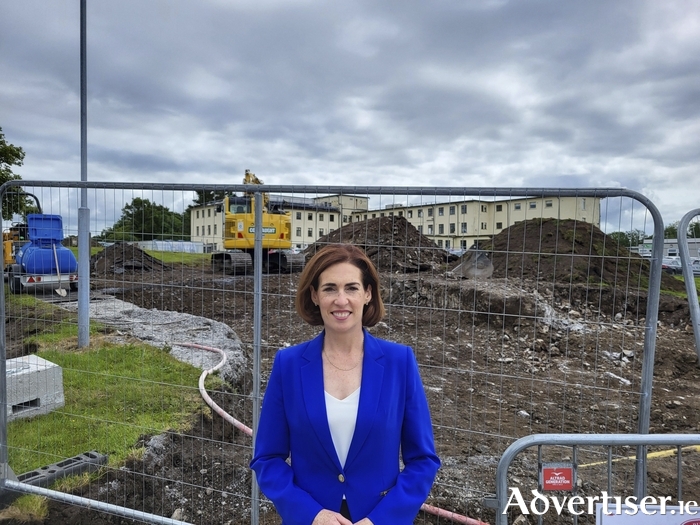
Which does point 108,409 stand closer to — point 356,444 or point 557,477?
point 356,444

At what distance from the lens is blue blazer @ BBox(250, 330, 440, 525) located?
6.66 feet

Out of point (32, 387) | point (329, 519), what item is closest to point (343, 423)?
point (329, 519)

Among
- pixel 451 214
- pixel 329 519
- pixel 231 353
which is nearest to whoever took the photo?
pixel 329 519

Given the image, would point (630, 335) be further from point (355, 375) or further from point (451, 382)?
point (355, 375)

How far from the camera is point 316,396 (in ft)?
6.82

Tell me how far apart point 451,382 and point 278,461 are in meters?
6.02

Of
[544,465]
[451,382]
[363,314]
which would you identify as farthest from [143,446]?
[451,382]

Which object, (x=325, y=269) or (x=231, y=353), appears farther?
(x=231, y=353)

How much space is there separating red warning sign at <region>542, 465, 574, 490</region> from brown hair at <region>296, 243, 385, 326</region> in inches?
43.4

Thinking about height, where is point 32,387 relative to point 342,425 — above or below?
below

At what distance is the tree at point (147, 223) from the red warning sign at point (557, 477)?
105 inches

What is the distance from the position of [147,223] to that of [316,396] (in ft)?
7.10

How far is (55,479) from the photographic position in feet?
13.1

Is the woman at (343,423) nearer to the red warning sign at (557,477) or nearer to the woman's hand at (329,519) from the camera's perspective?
the woman's hand at (329,519)
